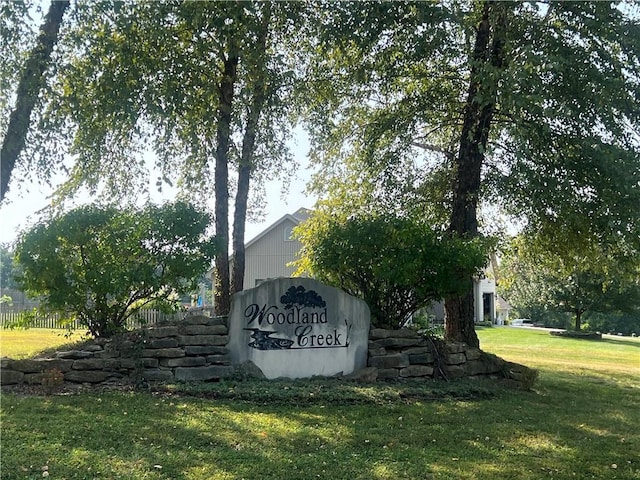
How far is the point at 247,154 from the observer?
10383mm

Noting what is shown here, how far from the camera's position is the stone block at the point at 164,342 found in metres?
7.41

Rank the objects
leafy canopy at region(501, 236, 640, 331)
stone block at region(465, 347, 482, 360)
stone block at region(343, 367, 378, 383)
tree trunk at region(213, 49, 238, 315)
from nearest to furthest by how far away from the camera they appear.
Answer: stone block at region(343, 367, 378, 383) → stone block at region(465, 347, 482, 360) → tree trunk at region(213, 49, 238, 315) → leafy canopy at region(501, 236, 640, 331)

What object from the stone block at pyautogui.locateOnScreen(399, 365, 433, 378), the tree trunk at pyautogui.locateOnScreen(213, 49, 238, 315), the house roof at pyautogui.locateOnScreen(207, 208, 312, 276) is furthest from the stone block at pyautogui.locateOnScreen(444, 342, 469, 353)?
the house roof at pyautogui.locateOnScreen(207, 208, 312, 276)

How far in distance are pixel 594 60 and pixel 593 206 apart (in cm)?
225

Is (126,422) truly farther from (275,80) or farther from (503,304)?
(503,304)

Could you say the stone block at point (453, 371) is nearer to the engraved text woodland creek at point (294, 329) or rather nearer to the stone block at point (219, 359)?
the engraved text woodland creek at point (294, 329)

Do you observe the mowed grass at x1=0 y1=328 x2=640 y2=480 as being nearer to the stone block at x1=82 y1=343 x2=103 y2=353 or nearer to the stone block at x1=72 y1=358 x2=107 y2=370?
the stone block at x1=72 y1=358 x2=107 y2=370

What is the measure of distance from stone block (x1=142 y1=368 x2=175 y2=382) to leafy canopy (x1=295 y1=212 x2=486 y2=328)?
293cm

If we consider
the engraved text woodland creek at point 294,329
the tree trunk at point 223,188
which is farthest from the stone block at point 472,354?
the tree trunk at point 223,188

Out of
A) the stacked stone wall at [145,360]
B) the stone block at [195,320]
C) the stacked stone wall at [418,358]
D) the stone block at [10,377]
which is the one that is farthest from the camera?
the stacked stone wall at [418,358]

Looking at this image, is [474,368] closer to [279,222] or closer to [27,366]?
[27,366]

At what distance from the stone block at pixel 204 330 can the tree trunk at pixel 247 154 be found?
2.59 metres

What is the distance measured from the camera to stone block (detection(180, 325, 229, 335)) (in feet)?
25.2

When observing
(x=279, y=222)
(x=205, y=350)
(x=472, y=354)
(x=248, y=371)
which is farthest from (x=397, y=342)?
(x=279, y=222)
